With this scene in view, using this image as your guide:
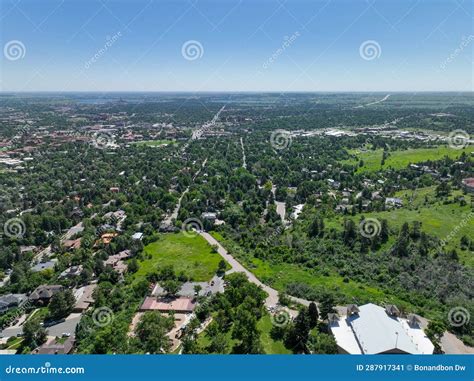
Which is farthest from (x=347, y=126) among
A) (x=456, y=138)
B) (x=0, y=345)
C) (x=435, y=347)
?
(x=0, y=345)

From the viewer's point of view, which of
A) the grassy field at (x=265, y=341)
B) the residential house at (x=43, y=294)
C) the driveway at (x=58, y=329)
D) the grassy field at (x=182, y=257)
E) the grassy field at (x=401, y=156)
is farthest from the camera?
the grassy field at (x=401, y=156)

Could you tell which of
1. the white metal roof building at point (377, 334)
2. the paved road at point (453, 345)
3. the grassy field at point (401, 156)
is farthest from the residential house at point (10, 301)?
the grassy field at point (401, 156)

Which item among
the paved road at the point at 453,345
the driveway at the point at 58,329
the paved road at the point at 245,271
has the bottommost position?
the driveway at the point at 58,329

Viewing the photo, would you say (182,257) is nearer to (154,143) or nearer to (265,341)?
(265,341)

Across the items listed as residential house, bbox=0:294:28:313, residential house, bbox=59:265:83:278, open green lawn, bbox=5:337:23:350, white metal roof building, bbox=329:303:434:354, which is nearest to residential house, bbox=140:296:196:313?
open green lawn, bbox=5:337:23:350

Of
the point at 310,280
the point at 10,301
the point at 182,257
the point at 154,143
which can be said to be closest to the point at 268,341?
the point at 310,280

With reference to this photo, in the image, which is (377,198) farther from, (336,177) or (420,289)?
(420,289)

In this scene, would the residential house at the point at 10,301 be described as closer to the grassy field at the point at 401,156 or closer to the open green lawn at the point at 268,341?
the open green lawn at the point at 268,341
